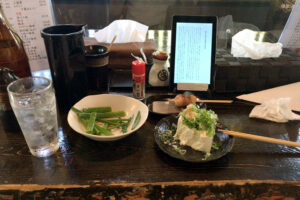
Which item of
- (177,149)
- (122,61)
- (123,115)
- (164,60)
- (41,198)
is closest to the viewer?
(41,198)

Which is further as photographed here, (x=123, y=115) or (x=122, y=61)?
(x=122, y=61)

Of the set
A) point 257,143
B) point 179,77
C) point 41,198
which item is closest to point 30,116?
point 41,198

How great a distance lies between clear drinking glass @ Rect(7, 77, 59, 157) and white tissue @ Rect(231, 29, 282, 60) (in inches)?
33.4

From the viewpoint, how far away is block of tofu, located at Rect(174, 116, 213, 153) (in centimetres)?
72

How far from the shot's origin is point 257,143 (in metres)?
0.81

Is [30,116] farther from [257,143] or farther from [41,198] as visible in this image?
[257,143]

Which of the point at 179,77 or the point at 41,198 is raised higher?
the point at 179,77

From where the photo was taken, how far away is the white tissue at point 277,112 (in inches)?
36.0

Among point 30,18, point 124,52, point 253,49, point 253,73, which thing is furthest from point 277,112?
point 30,18

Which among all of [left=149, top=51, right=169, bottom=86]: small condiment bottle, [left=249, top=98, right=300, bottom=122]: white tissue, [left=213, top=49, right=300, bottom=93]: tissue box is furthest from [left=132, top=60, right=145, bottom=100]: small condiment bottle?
[left=249, top=98, right=300, bottom=122]: white tissue

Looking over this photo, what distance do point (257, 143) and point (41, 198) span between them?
682 mm

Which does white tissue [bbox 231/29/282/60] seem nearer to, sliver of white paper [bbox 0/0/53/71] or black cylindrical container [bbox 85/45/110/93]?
black cylindrical container [bbox 85/45/110/93]

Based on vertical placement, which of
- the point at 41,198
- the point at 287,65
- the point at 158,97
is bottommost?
the point at 41,198

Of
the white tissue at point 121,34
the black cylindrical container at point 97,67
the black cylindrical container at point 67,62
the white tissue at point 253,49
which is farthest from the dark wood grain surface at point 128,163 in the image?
the white tissue at point 121,34
